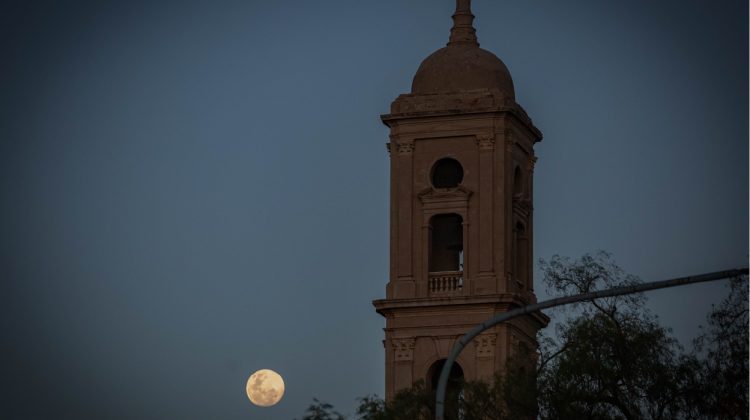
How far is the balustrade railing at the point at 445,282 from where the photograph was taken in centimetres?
7938

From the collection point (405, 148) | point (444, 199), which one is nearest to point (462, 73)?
point (405, 148)

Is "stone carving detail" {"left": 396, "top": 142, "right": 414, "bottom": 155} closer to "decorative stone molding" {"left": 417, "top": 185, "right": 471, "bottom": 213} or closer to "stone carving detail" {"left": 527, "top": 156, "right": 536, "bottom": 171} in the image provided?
"decorative stone molding" {"left": 417, "top": 185, "right": 471, "bottom": 213}

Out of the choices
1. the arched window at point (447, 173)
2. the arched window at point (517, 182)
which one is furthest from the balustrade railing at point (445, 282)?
the arched window at point (517, 182)

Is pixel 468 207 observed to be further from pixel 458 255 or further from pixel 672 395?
pixel 672 395

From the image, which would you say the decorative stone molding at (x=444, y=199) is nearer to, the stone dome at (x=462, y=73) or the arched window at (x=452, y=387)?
the stone dome at (x=462, y=73)

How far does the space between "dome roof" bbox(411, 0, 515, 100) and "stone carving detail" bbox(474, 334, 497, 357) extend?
315 inches

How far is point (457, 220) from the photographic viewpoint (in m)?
80.8

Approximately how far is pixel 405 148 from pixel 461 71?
3.07 meters

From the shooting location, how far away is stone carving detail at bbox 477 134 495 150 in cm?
7994

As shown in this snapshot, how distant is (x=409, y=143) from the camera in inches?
3191

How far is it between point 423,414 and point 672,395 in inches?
322

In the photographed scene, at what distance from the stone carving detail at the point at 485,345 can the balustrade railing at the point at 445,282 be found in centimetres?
195

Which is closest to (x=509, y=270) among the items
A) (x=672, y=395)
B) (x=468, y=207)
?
(x=468, y=207)

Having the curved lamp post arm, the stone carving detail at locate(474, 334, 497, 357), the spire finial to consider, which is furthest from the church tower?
the curved lamp post arm
